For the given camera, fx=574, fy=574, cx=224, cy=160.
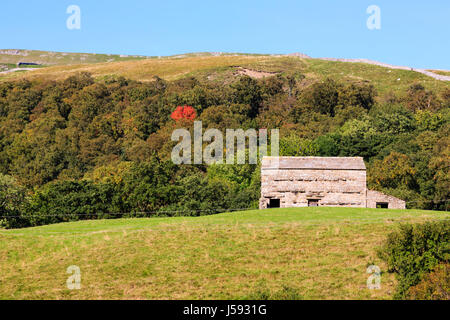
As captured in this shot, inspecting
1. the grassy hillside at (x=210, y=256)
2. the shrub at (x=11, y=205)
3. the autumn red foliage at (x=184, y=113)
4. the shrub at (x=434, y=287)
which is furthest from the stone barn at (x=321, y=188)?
the autumn red foliage at (x=184, y=113)

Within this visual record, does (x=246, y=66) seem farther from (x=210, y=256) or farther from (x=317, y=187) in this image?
(x=210, y=256)

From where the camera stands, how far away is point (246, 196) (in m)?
69.4

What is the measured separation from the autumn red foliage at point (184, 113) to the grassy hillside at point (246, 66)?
30889 millimetres

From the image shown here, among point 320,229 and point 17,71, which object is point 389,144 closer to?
point 320,229

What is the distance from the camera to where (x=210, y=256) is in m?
34.9

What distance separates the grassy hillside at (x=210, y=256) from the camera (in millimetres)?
30156

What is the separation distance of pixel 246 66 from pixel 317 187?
11783 cm

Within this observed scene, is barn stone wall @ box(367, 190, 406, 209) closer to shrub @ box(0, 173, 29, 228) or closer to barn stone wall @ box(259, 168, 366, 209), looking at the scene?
barn stone wall @ box(259, 168, 366, 209)

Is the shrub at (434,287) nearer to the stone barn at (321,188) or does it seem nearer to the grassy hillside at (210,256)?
the grassy hillside at (210,256)

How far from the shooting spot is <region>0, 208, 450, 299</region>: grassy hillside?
1187 inches

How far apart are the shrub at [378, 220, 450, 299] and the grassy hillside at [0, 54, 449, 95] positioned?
10710cm

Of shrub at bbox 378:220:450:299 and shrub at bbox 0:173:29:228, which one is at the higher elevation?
shrub at bbox 378:220:450:299

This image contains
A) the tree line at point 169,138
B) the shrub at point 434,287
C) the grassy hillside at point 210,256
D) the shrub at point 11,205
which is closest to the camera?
the shrub at point 434,287

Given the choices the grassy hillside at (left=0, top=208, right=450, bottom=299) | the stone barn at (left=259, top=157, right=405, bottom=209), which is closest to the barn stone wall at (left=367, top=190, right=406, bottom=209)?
the stone barn at (left=259, top=157, right=405, bottom=209)
